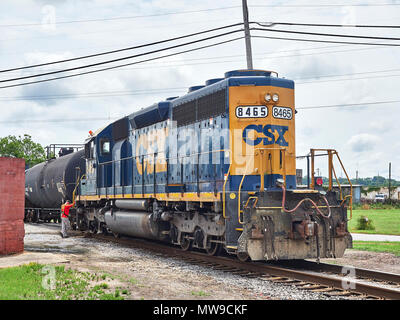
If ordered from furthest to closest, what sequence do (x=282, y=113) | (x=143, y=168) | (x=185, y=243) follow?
(x=143, y=168) < (x=185, y=243) < (x=282, y=113)

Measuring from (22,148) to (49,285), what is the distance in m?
66.8

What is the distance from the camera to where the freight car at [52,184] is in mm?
23922

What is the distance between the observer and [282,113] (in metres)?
12.3

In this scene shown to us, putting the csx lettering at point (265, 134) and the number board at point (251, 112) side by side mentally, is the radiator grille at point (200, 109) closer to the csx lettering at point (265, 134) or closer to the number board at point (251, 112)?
the number board at point (251, 112)

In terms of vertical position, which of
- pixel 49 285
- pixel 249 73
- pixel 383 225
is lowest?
pixel 383 225

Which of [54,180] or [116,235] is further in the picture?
[54,180]

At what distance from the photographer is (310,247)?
10938mm

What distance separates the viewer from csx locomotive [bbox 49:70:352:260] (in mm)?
10797

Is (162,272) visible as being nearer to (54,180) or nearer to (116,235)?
(116,235)

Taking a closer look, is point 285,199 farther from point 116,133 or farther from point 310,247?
point 116,133

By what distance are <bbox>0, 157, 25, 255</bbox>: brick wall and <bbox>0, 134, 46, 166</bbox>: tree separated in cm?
5764

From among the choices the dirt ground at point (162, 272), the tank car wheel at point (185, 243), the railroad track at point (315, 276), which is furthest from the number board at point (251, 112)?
the tank car wheel at point (185, 243)
